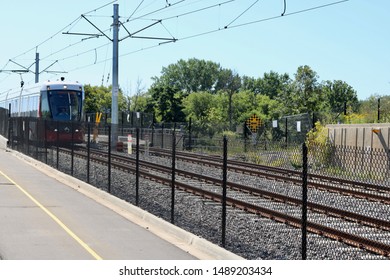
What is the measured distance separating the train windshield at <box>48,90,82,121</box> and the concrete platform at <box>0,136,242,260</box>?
18.5m

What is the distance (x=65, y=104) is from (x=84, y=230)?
87.2ft

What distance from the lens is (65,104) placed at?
38.3 m

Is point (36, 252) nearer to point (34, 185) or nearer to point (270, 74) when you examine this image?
point (34, 185)

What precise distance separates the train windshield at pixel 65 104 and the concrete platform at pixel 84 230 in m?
18.5

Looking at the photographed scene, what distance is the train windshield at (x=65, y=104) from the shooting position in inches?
1485

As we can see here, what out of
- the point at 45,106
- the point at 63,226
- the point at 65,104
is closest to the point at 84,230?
the point at 63,226

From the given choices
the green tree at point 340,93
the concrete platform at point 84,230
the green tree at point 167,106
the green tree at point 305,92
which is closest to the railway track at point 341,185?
the concrete platform at point 84,230

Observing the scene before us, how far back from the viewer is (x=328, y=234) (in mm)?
11602

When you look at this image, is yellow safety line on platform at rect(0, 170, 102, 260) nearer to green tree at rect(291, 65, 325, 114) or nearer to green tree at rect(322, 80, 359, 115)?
green tree at rect(291, 65, 325, 114)

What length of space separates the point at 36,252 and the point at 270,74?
147 m

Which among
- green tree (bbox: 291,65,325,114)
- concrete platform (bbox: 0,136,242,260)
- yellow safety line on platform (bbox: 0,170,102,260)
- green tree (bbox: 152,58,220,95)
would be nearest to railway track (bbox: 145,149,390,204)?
concrete platform (bbox: 0,136,242,260)

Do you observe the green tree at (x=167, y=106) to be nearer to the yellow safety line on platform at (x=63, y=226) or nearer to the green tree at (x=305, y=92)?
the green tree at (x=305, y=92)

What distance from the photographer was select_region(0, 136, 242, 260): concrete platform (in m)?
10.4
